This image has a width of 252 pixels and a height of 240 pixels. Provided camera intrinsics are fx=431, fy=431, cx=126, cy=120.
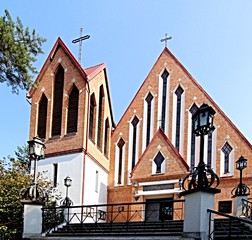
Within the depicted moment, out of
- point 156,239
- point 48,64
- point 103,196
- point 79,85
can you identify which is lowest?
point 156,239

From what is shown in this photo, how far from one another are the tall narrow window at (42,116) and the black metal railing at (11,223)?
320 inches

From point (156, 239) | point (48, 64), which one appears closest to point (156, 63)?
point (48, 64)

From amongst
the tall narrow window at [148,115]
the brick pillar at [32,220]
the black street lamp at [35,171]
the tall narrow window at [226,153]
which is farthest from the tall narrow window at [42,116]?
the brick pillar at [32,220]

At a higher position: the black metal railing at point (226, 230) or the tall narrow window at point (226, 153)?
the tall narrow window at point (226, 153)

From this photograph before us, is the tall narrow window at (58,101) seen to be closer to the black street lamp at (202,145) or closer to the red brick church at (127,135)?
the red brick church at (127,135)

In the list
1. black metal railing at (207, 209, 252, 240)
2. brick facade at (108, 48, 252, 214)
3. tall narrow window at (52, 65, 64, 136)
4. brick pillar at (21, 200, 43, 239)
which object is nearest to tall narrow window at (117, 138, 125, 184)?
brick facade at (108, 48, 252, 214)

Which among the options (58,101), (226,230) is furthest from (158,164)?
(226,230)

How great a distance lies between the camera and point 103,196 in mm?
25656

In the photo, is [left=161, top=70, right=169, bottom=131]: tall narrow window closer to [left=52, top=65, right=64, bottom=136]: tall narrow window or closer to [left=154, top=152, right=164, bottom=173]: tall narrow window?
[left=154, top=152, right=164, bottom=173]: tall narrow window

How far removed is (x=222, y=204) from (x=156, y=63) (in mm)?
9897

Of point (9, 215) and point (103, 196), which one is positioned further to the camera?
point (103, 196)

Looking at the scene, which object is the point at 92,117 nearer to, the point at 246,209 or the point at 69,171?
the point at 69,171

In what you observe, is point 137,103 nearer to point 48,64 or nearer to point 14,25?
point 48,64

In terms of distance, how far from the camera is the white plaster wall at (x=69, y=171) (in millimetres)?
22844
